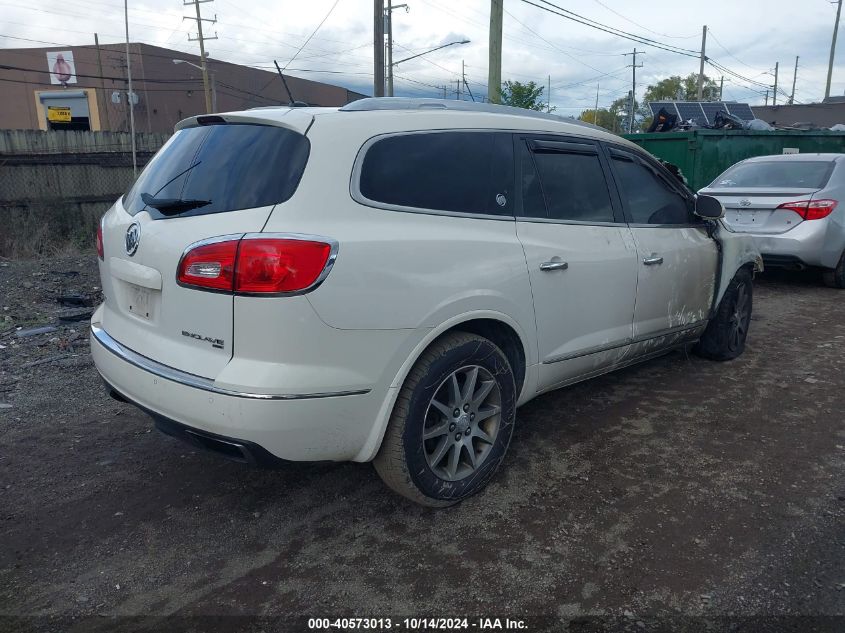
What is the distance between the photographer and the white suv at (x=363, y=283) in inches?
99.7

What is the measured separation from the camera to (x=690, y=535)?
2998 millimetres

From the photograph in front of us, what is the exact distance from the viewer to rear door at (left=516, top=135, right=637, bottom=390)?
11.4ft

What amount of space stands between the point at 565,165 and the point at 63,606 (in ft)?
10.3

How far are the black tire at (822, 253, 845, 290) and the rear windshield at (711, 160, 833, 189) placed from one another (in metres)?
1.02

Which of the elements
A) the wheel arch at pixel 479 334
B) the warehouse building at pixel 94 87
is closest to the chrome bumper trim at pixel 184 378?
the wheel arch at pixel 479 334

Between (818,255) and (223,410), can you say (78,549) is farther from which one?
(818,255)

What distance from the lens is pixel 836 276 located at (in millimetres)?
8516

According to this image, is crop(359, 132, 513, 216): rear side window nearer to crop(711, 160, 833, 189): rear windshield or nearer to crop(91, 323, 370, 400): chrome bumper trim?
crop(91, 323, 370, 400): chrome bumper trim

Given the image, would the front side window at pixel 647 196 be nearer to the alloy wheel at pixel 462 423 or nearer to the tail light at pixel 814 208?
the alloy wheel at pixel 462 423

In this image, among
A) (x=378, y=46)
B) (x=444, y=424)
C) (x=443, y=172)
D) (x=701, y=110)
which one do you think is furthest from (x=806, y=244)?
(x=378, y=46)

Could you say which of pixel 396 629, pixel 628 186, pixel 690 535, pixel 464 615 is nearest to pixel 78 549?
pixel 396 629

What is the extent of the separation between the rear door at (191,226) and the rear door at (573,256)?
1287 millimetres

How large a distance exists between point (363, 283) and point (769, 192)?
7151 mm

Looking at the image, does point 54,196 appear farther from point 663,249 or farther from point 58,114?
point 58,114
